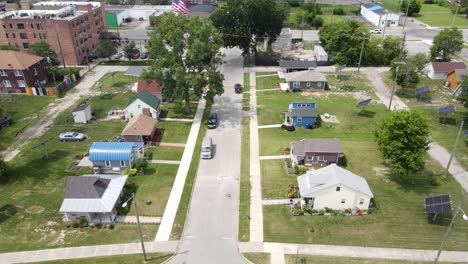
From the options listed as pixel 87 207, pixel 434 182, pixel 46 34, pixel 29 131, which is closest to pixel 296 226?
pixel 434 182

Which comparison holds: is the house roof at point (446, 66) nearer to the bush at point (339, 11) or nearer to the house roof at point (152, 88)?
the house roof at point (152, 88)

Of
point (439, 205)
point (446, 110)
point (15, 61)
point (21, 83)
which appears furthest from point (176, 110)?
point (446, 110)

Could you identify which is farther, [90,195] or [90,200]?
[90,195]

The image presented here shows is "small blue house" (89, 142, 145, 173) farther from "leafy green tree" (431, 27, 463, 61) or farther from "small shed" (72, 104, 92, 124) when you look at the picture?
"leafy green tree" (431, 27, 463, 61)

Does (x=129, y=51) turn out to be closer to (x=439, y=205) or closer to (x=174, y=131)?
(x=174, y=131)

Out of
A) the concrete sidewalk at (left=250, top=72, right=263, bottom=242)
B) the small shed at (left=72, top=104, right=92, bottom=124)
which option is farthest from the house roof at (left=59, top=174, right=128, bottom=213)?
the small shed at (left=72, top=104, right=92, bottom=124)

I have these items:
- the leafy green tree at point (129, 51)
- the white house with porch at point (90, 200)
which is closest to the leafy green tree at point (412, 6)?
the leafy green tree at point (129, 51)
